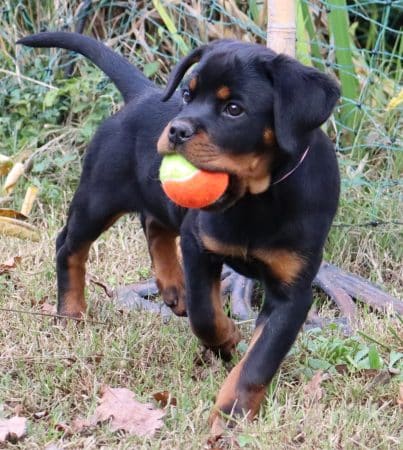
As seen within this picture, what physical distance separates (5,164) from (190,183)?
2789 millimetres

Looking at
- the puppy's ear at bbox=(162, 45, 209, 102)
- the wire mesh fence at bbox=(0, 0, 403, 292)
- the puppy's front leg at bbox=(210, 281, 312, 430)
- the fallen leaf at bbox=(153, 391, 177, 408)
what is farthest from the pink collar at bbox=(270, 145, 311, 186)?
the wire mesh fence at bbox=(0, 0, 403, 292)

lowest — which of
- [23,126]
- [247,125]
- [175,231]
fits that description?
[23,126]

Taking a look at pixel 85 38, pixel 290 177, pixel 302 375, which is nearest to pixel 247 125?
pixel 290 177

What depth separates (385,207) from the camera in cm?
501

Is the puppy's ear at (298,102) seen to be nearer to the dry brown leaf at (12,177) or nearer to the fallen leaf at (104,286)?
the fallen leaf at (104,286)

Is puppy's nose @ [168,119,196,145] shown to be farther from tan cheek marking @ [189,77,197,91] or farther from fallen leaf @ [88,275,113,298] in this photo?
fallen leaf @ [88,275,113,298]

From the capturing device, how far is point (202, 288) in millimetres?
3398

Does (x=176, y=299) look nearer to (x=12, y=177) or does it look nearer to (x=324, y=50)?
(x=12, y=177)

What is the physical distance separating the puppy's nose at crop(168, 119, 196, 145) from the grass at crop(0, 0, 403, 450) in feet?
2.94

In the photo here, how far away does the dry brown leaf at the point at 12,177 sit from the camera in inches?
213

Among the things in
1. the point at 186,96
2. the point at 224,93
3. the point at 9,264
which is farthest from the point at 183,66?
Answer: the point at 9,264

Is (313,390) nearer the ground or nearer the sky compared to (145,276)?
nearer the sky

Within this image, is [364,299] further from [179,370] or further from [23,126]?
[23,126]

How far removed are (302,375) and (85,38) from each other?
1.64 metres
